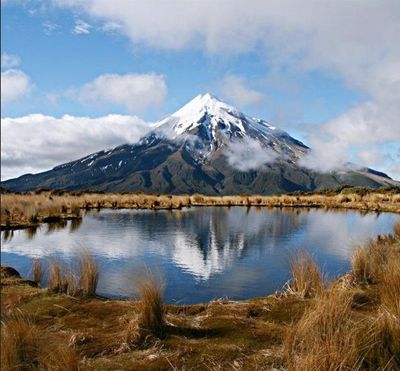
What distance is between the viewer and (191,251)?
606 inches

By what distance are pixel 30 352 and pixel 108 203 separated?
35.1m

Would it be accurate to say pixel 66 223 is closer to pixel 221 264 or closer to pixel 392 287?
pixel 221 264

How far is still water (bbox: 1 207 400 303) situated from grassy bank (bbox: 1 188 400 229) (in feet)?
7.10

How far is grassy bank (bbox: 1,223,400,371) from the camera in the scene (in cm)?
508

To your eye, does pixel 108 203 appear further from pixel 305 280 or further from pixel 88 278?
pixel 305 280

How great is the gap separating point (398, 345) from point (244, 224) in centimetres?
1920

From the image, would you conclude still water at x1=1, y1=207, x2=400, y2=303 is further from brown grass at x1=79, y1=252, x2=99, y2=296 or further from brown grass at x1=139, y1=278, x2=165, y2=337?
brown grass at x1=139, y1=278, x2=165, y2=337

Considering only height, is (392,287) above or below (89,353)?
above

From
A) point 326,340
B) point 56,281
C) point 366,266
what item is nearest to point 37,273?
point 56,281

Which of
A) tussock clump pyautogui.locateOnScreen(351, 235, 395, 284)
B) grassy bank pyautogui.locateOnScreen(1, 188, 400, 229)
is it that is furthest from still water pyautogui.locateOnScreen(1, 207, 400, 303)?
grassy bank pyautogui.locateOnScreen(1, 188, 400, 229)

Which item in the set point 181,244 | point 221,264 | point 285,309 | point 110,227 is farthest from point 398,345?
point 110,227

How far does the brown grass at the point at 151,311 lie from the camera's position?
6.54 m

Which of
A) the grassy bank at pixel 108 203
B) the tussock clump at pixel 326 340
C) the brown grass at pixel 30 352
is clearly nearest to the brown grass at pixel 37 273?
the brown grass at pixel 30 352

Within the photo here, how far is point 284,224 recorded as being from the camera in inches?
963
